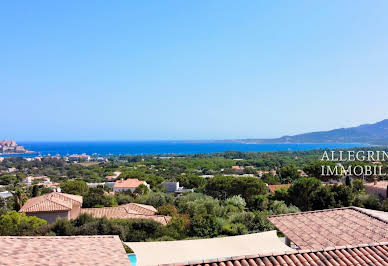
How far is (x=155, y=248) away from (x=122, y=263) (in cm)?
264

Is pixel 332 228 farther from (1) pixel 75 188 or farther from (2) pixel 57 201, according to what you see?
(1) pixel 75 188

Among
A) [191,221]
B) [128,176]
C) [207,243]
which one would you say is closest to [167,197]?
[191,221]

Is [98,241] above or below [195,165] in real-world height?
above

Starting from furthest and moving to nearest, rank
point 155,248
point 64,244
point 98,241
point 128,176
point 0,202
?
1. point 128,176
2. point 0,202
3. point 155,248
4. point 98,241
5. point 64,244

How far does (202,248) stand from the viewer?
7.05 meters

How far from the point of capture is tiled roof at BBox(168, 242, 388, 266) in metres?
3.97

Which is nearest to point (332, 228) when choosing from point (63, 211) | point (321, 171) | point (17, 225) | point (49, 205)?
point (17, 225)

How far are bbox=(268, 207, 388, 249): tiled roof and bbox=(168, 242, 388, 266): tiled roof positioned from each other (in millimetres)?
1239

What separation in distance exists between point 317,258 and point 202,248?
3.41m

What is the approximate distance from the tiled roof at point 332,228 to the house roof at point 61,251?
3436mm

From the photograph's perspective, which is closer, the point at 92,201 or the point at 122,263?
the point at 122,263

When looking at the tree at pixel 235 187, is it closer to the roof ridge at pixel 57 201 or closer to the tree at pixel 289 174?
the roof ridge at pixel 57 201

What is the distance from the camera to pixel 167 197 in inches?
800

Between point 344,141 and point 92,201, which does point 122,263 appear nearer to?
point 92,201
